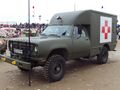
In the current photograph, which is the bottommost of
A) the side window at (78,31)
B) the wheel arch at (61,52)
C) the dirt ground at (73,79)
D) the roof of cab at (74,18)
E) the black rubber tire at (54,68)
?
the dirt ground at (73,79)

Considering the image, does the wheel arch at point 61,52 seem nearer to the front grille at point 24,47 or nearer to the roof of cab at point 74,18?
the front grille at point 24,47

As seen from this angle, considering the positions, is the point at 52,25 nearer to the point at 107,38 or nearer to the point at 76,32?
the point at 76,32

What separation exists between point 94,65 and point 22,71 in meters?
3.23

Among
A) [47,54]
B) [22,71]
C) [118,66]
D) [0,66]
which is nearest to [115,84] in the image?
[47,54]

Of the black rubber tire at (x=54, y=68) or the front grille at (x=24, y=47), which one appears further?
the black rubber tire at (x=54, y=68)

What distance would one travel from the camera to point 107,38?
10234 millimetres

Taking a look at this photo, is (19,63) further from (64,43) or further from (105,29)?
(105,29)

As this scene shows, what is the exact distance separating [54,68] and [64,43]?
930mm

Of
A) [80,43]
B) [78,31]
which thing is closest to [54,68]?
[80,43]

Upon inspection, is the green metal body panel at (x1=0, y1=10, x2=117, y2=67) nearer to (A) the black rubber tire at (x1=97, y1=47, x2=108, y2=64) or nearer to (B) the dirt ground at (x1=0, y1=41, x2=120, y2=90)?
(A) the black rubber tire at (x1=97, y1=47, x2=108, y2=64)

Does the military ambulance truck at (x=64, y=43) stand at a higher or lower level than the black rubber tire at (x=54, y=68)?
higher

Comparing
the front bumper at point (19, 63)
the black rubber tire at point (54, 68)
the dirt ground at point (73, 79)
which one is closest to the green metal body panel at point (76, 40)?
the black rubber tire at point (54, 68)

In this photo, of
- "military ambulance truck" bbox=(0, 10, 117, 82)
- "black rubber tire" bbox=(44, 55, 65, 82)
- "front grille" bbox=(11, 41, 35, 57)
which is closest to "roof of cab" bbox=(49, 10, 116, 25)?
"military ambulance truck" bbox=(0, 10, 117, 82)

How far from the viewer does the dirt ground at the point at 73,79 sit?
6.50m
